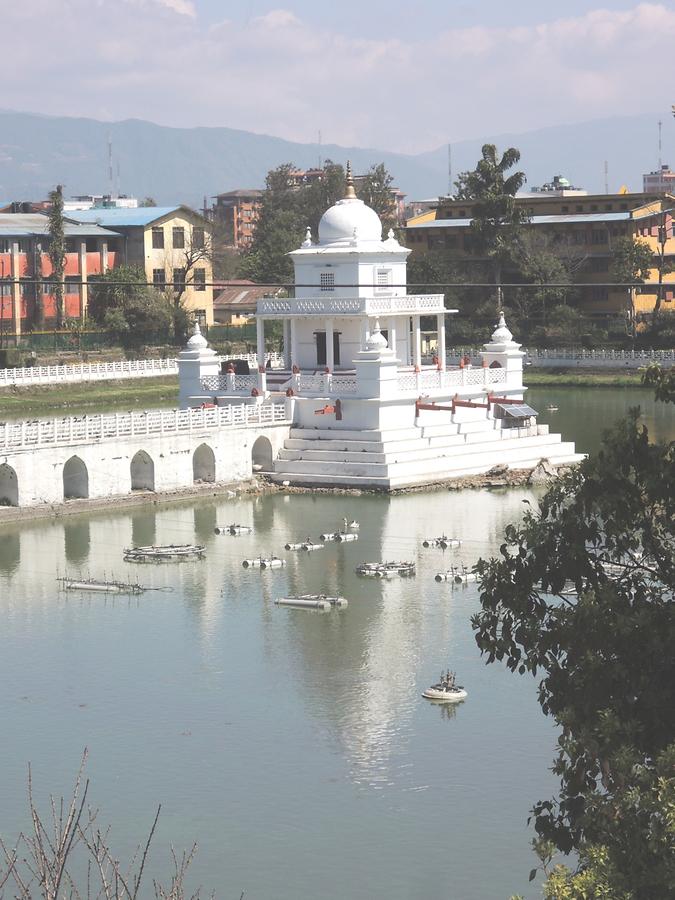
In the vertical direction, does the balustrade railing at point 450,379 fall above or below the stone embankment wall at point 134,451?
above

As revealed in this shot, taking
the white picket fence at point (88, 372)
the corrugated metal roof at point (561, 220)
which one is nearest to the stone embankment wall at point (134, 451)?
the white picket fence at point (88, 372)

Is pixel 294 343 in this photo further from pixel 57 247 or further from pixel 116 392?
pixel 57 247

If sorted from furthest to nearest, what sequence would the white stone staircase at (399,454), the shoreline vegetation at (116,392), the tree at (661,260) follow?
the tree at (661,260), the shoreline vegetation at (116,392), the white stone staircase at (399,454)

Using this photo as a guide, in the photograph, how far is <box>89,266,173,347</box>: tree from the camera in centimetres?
8088

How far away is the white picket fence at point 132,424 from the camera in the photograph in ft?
135

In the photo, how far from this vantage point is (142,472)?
43.5 m

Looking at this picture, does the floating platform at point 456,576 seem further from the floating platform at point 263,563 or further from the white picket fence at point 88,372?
the white picket fence at point 88,372

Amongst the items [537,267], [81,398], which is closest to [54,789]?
[81,398]

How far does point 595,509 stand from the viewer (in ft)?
57.2

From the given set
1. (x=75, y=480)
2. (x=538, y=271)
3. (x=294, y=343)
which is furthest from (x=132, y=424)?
(x=538, y=271)

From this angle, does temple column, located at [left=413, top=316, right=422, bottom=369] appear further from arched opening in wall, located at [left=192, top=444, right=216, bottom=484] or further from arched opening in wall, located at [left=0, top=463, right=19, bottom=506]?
arched opening in wall, located at [left=0, top=463, right=19, bottom=506]

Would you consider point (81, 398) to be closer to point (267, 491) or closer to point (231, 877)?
point (267, 491)

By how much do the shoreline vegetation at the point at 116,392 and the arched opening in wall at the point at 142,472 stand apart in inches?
772

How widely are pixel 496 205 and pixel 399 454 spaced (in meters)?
41.0
